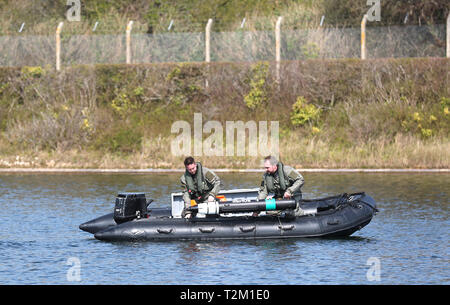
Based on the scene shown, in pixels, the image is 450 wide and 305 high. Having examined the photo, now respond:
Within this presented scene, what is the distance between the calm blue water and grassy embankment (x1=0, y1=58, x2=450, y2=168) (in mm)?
7112

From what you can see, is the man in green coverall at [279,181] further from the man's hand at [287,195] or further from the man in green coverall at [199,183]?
the man in green coverall at [199,183]

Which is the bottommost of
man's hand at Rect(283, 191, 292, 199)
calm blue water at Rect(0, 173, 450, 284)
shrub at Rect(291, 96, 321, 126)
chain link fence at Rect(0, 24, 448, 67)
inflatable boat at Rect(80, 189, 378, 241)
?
calm blue water at Rect(0, 173, 450, 284)

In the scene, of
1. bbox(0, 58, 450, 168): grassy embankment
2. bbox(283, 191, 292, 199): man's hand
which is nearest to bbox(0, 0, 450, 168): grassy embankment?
bbox(0, 58, 450, 168): grassy embankment

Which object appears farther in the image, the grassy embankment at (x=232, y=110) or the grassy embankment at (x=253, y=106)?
the grassy embankment at (x=253, y=106)

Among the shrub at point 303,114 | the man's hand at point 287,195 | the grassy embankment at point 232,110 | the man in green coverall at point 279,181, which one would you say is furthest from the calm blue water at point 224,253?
the shrub at point 303,114

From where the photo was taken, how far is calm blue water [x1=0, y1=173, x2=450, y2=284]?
18.0 m

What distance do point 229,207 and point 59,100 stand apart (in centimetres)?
2068

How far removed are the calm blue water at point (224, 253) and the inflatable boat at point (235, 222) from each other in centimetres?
22

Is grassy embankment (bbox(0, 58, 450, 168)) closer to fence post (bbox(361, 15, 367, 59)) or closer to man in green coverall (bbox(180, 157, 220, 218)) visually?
fence post (bbox(361, 15, 367, 59))

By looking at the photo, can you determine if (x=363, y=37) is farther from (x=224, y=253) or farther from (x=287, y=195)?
(x=224, y=253)

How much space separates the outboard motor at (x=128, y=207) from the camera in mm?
21656

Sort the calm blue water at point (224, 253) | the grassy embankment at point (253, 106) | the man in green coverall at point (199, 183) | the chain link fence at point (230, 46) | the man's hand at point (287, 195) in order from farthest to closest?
the chain link fence at point (230, 46) → the grassy embankment at point (253, 106) → the man in green coverall at point (199, 183) → the man's hand at point (287, 195) → the calm blue water at point (224, 253)

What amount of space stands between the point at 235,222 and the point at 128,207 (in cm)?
246
